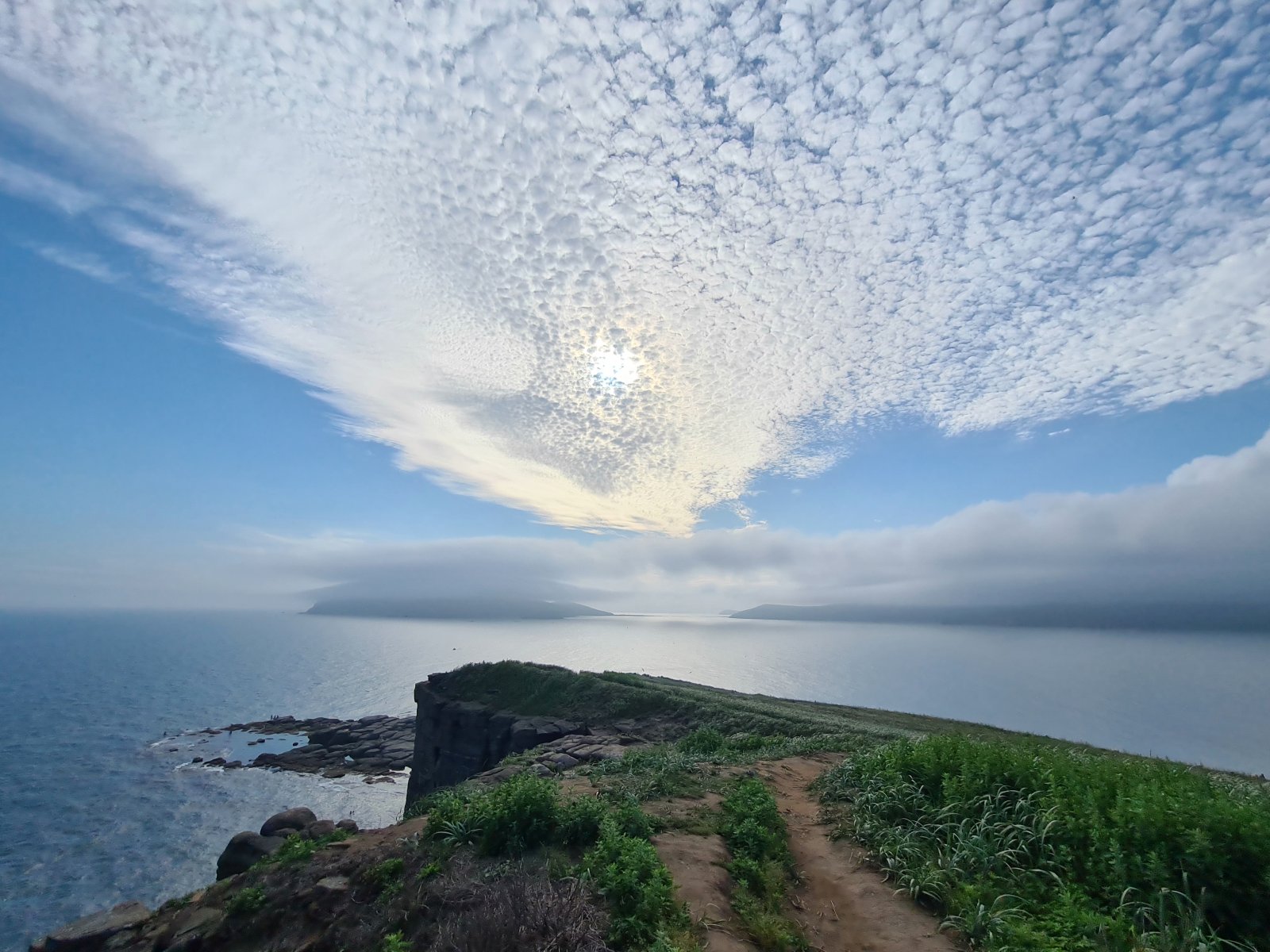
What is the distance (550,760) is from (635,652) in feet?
480

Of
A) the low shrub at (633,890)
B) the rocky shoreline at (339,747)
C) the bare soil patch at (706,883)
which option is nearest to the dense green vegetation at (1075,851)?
the bare soil patch at (706,883)

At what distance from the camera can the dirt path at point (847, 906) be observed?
275 inches

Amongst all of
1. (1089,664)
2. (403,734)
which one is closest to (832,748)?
(403,734)

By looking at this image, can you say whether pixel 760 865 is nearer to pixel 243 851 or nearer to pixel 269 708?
pixel 243 851

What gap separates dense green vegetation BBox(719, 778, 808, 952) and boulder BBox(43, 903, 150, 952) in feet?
48.6

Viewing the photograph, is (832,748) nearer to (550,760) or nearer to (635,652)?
(550,760)

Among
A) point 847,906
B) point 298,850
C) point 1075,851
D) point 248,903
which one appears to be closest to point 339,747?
point 298,850

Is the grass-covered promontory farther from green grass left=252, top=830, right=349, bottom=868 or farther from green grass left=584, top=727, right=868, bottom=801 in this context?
green grass left=252, top=830, right=349, bottom=868

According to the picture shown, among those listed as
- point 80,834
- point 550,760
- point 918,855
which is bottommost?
point 80,834

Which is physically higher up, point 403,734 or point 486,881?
point 486,881

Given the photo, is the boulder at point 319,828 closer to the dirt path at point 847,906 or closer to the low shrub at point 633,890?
the low shrub at point 633,890

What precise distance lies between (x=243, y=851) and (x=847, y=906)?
19094 mm

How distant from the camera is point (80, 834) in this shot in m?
36.8

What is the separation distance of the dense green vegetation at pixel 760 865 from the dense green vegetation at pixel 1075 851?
4.92 feet
